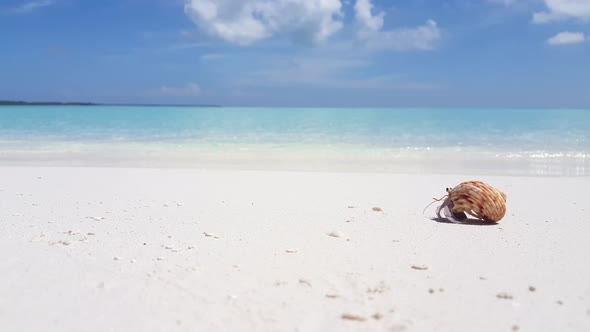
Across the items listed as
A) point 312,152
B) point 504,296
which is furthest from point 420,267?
point 312,152

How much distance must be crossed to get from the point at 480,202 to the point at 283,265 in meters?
2.39

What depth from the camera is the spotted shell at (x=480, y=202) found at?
4811 millimetres

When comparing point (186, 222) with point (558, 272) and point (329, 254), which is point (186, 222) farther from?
point (558, 272)

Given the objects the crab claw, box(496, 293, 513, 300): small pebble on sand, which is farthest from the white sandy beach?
the crab claw

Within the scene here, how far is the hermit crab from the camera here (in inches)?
189

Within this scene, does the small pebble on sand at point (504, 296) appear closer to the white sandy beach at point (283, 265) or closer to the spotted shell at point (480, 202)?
the white sandy beach at point (283, 265)

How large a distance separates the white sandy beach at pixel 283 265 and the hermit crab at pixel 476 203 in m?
0.17

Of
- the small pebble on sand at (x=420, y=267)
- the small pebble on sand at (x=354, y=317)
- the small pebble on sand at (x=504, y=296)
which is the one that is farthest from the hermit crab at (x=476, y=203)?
the small pebble on sand at (x=354, y=317)

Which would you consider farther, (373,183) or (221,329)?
(373,183)

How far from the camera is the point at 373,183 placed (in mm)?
7922

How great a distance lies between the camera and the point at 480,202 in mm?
4824

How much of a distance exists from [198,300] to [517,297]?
1895 millimetres

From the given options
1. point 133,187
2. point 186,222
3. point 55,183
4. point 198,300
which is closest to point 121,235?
point 186,222

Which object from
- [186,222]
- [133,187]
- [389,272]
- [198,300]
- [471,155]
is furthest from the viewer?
[471,155]
